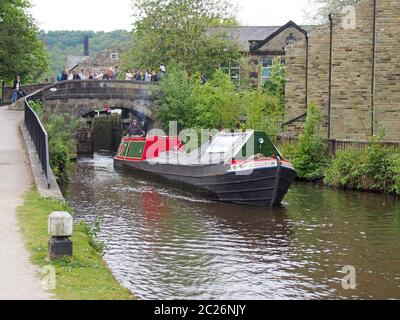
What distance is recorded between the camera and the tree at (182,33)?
158 ft

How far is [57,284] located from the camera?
→ 30.0ft

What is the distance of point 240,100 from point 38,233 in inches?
1055

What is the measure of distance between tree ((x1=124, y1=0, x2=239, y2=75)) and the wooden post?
37462 millimetres

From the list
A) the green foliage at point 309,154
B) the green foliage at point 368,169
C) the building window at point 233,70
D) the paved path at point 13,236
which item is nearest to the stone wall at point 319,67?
the green foliage at point 309,154

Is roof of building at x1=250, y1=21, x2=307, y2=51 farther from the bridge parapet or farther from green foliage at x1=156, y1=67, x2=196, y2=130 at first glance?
the bridge parapet

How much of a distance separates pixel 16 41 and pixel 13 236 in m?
33.3

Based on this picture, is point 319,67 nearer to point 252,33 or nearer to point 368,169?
point 368,169

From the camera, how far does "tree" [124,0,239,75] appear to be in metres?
48.2

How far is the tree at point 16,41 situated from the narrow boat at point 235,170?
17.2m

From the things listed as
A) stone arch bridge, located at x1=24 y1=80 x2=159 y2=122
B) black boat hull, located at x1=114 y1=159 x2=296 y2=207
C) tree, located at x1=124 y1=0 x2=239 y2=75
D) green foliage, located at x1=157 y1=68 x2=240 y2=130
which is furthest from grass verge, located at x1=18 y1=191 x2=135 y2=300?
tree, located at x1=124 y1=0 x2=239 y2=75

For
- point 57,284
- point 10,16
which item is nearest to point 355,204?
point 57,284

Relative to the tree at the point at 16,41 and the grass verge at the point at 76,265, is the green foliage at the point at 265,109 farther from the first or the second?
the grass verge at the point at 76,265

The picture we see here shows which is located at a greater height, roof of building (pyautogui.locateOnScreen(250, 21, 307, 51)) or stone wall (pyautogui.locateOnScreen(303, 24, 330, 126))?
roof of building (pyautogui.locateOnScreen(250, 21, 307, 51))

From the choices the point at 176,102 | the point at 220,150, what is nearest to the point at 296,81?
the point at 176,102
